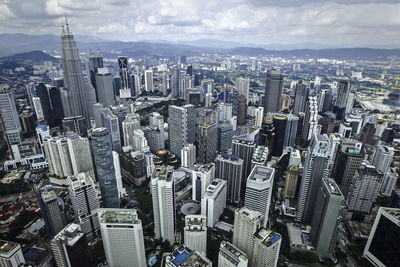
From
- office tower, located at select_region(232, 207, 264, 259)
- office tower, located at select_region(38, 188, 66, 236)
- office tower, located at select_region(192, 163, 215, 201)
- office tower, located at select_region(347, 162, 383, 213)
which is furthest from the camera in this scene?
office tower, located at select_region(192, 163, 215, 201)

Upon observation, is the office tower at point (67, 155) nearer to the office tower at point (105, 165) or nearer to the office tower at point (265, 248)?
the office tower at point (105, 165)

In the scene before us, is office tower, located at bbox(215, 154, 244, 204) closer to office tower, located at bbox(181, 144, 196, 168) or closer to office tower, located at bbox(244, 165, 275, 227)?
office tower, located at bbox(244, 165, 275, 227)

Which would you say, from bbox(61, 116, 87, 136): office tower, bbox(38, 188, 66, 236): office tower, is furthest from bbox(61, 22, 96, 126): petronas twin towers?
bbox(38, 188, 66, 236): office tower

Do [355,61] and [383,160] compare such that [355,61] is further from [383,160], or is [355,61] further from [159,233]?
[159,233]

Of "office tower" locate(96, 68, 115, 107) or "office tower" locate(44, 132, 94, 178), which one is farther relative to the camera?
"office tower" locate(96, 68, 115, 107)

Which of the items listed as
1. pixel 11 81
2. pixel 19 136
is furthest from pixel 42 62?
pixel 19 136

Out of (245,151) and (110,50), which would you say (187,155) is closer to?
(245,151)

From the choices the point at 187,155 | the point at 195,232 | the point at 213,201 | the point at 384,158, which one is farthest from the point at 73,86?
the point at 384,158
